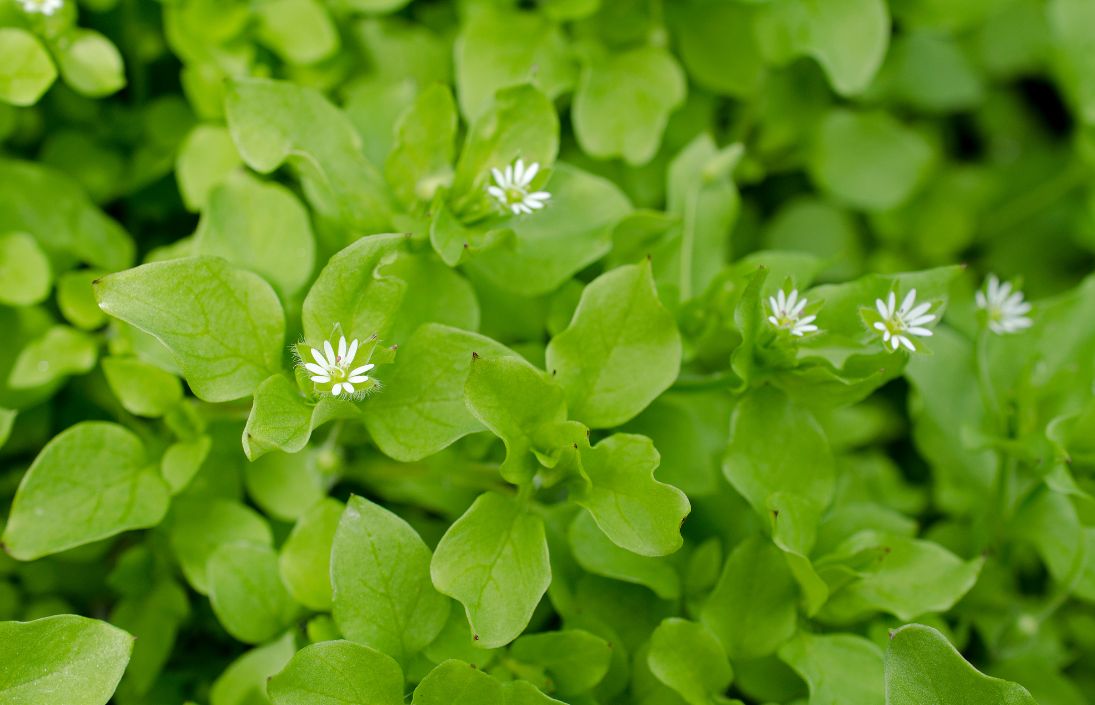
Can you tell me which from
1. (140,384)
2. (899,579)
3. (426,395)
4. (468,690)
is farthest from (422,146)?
(899,579)

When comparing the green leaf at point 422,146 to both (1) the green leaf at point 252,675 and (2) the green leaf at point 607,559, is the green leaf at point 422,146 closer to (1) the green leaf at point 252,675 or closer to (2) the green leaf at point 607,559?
(2) the green leaf at point 607,559

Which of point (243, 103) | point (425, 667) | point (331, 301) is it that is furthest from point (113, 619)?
point (243, 103)

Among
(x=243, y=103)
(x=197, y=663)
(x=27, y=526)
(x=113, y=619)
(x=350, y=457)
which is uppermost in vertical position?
(x=243, y=103)

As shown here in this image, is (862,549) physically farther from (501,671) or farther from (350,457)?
(350,457)

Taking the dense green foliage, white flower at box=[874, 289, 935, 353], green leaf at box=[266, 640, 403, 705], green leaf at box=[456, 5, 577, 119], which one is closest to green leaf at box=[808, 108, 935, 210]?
the dense green foliage

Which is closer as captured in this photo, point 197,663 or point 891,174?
point 197,663

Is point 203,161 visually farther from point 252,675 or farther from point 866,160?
point 866,160

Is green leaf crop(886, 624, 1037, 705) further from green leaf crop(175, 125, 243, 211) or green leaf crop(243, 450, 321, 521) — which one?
green leaf crop(175, 125, 243, 211)
